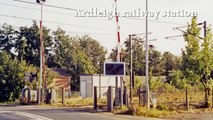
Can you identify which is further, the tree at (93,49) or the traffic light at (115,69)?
the tree at (93,49)

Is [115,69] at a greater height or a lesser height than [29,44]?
lesser

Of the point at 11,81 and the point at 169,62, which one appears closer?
the point at 11,81

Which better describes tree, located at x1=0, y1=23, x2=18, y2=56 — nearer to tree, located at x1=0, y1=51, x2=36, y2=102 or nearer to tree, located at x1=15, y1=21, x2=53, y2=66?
tree, located at x1=15, y1=21, x2=53, y2=66

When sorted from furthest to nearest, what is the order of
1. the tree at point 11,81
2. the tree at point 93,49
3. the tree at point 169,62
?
the tree at point 93,49 < the tree at point 169,62 < the tree at point 11,81

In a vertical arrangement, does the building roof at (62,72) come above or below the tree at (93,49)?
below

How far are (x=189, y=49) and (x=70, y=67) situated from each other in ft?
186

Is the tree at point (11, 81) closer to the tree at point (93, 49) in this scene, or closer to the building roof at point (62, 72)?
the building roof at point (62, 72)

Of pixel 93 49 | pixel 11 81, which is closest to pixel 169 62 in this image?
pixel 93 49

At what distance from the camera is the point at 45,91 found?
40.8m

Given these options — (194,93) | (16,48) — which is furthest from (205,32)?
(16,48)

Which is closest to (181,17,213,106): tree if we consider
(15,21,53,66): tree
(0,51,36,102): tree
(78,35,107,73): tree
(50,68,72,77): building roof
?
(0,51,36,102): tree

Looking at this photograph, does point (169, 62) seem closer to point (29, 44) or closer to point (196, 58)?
point (29, 44)

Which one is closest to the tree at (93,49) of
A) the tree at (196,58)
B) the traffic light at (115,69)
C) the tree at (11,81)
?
the tree at (11,81)

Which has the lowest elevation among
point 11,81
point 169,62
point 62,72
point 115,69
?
point 11,81
